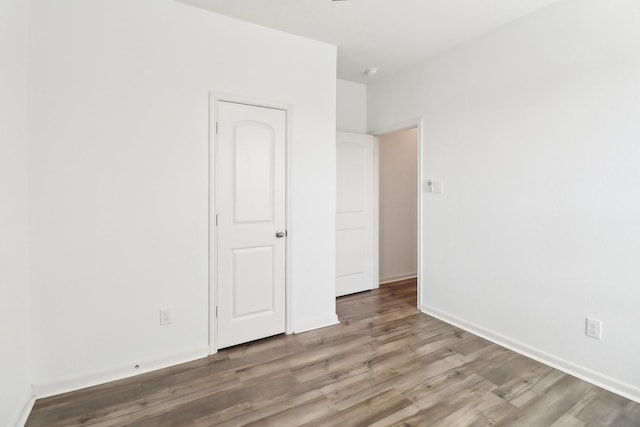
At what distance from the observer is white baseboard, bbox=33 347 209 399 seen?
201cm

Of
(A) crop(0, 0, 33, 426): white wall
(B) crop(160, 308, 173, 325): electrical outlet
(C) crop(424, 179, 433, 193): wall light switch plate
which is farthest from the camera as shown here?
(C) crop(424, 179, 433, 193): wall light switch plate

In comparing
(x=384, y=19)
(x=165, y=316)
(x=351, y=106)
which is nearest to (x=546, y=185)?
(x=384, y=19)

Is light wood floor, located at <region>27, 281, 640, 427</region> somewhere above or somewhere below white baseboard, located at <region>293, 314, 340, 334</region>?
below

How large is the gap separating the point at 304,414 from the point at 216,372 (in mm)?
785

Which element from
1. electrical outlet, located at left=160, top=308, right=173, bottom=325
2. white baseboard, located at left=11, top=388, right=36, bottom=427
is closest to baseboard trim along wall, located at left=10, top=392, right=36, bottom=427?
white baseboard, located at left=11, top=388, right=36, bottom=427

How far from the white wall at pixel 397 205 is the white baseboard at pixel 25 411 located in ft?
12.1

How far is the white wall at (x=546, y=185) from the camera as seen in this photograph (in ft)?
6.68

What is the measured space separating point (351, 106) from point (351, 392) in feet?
10.7

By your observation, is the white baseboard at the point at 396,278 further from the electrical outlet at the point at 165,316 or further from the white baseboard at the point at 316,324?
the electrical outlet at the point at 165,316

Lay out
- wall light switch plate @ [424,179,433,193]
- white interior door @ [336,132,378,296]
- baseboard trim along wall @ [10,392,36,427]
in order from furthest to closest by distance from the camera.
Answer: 1. white interior door @ [336,132,378,296]
2. wall light switch plate @ [424,179,433,193]
3. baseboard trim along wall @ [10,392,36,427]

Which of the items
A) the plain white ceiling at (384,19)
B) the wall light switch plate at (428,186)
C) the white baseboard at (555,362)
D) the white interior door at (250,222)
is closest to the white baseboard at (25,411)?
the white interior door at (250,222)

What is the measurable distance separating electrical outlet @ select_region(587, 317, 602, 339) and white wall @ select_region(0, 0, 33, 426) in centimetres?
345

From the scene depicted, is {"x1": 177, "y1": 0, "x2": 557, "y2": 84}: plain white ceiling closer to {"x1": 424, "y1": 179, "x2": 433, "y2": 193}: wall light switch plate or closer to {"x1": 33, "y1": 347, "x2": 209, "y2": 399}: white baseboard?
{"x1": 424, "y1": 179, "x2": 433, "y2": 193}: wall light switch plate

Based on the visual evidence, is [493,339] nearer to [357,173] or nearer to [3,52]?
[357,173]
